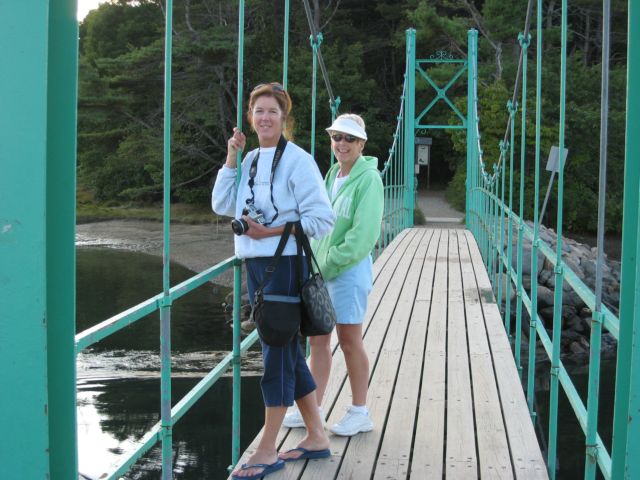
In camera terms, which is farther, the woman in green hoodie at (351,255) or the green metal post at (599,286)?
the woman in green hoodie at (351,255)

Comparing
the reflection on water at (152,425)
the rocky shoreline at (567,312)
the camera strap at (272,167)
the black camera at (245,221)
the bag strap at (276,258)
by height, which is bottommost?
the reflection on water at (152,425)

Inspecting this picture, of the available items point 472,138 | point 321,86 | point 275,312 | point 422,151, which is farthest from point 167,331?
point 321,86

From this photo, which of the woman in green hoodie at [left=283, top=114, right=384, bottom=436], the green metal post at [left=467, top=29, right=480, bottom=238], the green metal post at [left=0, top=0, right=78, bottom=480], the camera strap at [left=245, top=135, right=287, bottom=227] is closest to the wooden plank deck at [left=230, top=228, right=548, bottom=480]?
the woman in green hoodie at [left=283, top=114, right=384, bottom=436]

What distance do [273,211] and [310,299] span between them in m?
0.23

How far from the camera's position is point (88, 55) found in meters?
25.5

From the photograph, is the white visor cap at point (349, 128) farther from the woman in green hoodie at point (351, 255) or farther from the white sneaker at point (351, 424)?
the white sneaker at point (351, 424)

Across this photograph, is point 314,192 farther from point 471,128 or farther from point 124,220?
point 124,220

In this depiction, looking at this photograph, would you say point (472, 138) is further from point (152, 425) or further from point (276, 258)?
point (276, 258)

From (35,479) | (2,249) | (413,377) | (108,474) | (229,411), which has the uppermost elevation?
(2,249)

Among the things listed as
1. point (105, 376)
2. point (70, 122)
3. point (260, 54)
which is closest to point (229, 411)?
point (105, 376)

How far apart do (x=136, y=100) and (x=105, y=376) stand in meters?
12.8

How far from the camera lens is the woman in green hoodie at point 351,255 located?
2.65 m

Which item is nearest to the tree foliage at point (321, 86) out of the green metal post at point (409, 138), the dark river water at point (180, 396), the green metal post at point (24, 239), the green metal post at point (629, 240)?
the green metal post at point (409, 138)

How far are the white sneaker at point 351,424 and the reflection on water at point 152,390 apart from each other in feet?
9.33
